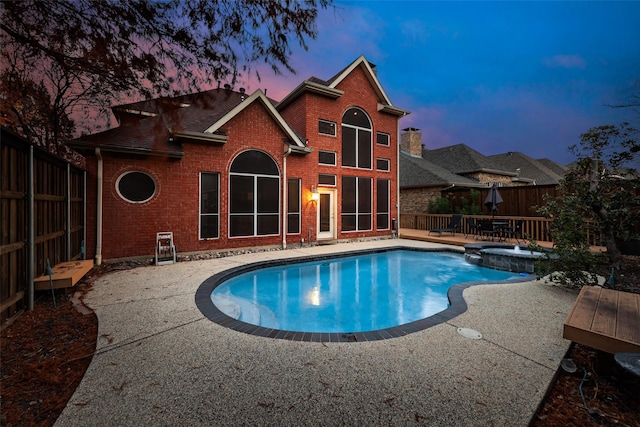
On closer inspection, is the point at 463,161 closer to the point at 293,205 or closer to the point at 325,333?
the point at 293,205

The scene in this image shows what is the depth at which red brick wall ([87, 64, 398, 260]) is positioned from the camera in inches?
272

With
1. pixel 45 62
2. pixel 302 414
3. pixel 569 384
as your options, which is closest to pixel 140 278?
pixel 45 62

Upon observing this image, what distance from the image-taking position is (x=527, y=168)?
23.4m

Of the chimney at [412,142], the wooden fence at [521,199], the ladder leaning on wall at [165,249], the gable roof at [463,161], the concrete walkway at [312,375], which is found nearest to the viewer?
the concrete walkway at [312,375]

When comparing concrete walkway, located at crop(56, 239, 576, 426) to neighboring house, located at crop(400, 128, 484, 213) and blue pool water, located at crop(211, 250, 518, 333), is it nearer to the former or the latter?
blue pool water, located at crop(211, 250, 518, 333)

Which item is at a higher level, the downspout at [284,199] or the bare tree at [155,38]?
the bare tree at [155,38]

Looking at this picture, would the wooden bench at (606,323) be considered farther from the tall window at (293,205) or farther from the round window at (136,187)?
the round window at (136,187)

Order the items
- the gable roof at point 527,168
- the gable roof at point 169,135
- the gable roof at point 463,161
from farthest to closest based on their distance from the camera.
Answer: the gable roof at point 527,168
the gable roof at point 463,161
the gable roof at point 169,135

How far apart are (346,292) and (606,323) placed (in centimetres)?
433

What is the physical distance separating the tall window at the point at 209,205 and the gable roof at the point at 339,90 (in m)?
5.01

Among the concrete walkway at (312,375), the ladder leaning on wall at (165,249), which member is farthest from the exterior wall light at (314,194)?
the concrete walkway at (312,375)

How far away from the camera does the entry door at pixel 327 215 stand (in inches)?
431

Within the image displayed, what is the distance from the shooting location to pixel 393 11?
457cm

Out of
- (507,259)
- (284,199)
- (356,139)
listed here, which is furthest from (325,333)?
→ (356,139)
